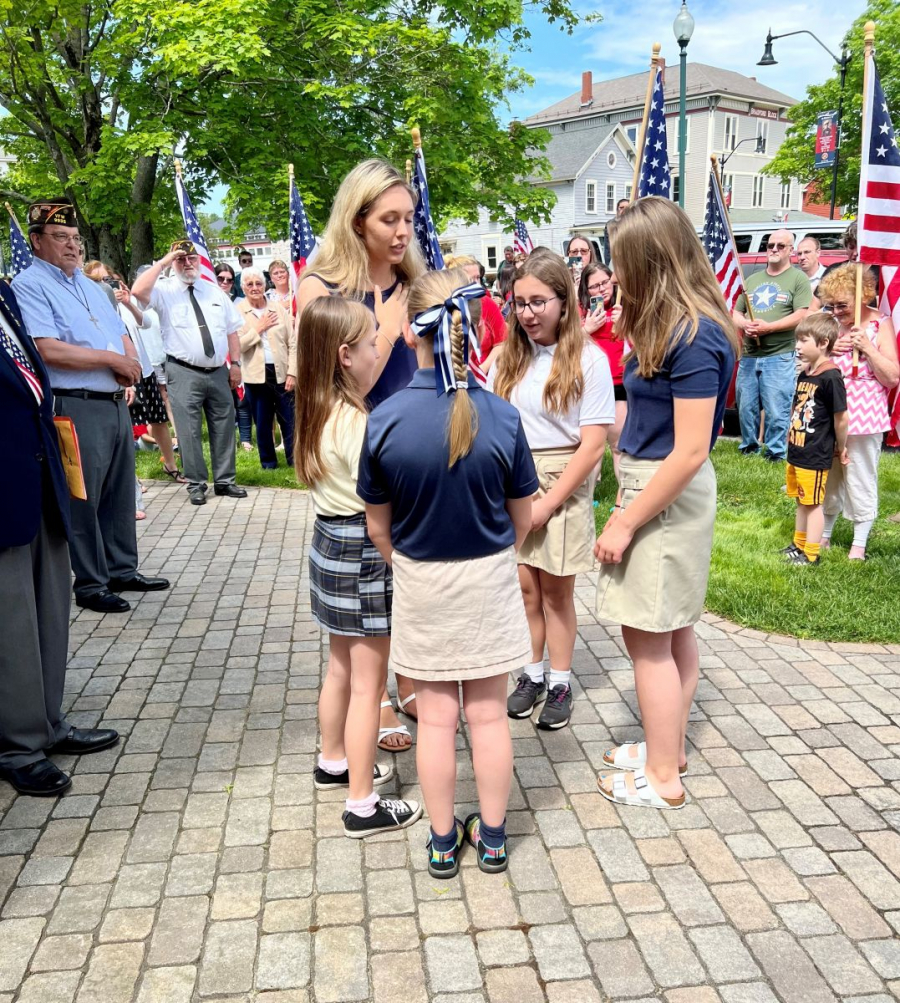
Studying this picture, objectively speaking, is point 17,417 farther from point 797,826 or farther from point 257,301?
point 257,301

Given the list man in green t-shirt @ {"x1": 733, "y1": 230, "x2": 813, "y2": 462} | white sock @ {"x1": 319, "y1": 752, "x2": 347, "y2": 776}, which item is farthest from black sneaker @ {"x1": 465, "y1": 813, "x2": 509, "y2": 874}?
man in green t-shirt @ {"x1": 733, "y1": 230, "x2": 813, "y2": 462}

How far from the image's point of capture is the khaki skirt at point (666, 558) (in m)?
2.91

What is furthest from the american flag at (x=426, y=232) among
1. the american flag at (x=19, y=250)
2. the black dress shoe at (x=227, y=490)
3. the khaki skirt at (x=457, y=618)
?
the american flag at (x=19, y=250)

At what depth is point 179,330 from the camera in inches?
310

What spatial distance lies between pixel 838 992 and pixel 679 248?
2.21m

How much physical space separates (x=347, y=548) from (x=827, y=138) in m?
28.5

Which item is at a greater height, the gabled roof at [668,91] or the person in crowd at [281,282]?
the gabled roof at [668,91]

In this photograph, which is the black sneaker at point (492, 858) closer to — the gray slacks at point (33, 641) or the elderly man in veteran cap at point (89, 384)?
the gray slacks at point (33, 641)

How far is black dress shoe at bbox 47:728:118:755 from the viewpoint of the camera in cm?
366

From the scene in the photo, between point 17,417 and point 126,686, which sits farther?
point 126,686

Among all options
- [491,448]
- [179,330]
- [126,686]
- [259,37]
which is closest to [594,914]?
[491,448]

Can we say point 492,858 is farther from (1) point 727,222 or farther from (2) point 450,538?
(1) point 727,222

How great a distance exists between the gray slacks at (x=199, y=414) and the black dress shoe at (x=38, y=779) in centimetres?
500

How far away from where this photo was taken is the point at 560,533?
3617 mm
